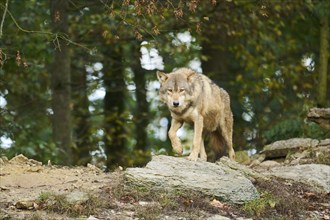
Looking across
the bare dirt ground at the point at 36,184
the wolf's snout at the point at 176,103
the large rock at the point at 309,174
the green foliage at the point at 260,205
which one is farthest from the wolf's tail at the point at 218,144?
the green foliage at the point at 260,205

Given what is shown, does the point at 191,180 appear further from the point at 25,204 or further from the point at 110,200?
the point at 25,204

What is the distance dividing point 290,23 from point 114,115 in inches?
218

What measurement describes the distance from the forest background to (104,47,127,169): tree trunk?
0.04 m

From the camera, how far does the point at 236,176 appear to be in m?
10.3

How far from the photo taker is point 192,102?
1121 cm

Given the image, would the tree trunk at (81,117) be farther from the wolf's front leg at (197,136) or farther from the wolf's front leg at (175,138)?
the wolf's front leg at (197,136)

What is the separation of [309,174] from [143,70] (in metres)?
9.47

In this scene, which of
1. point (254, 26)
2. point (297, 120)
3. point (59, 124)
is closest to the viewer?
point (297, 120)

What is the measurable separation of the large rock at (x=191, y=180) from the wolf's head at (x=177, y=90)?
108 centimetres

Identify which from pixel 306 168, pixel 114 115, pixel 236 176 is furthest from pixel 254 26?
pixel 236 176

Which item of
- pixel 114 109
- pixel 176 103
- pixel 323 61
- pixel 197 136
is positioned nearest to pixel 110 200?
pixel 176 103

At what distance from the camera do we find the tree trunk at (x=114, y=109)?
67.6 feet

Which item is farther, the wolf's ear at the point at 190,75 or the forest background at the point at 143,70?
the forest background at the point at 143,70

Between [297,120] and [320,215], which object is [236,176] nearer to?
[320,215]
